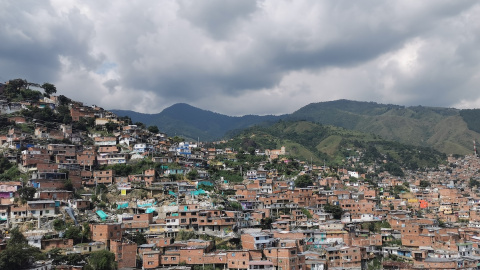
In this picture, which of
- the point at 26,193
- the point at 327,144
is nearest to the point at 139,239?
the point at 26,193

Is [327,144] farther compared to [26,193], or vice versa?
[327,144]

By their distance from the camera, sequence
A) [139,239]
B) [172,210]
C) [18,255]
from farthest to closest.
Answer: [172,210] → [139,239] → [18,255]

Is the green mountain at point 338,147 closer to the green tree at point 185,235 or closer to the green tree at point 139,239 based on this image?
the green tree at point 185,235

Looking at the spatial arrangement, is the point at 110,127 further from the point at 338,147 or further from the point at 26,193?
the point at 338,147

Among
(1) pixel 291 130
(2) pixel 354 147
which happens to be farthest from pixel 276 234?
(1) pixel 291 130

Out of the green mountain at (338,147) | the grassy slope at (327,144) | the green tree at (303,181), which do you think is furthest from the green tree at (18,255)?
the grassy slope at (327,144)

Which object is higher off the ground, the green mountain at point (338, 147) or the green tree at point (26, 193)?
the green mountain at point (338, 147)
